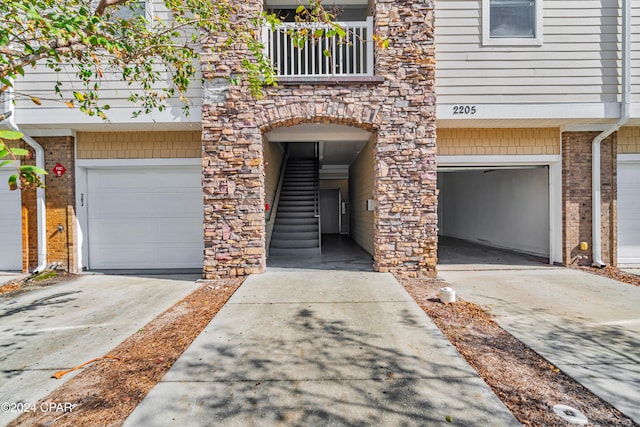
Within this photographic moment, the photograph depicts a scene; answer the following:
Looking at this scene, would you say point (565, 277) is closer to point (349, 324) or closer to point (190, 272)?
point (349, 324)

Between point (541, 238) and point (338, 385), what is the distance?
7629 millimetres

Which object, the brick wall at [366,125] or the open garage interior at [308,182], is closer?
the brick wall at [366,125]

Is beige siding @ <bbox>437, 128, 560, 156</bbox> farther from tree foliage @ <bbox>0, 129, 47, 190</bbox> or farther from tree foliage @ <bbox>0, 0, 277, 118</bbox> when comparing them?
tree foliage @ <bbox>0, 129, 47, 190</bbox>

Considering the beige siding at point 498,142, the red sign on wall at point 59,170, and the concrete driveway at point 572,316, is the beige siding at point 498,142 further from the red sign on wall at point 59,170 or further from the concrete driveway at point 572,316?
the red sign on wall at point 59,170

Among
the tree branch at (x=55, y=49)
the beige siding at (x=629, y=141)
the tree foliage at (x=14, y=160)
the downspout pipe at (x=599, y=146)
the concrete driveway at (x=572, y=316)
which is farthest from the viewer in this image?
the beige siding at (x=629, y=141)

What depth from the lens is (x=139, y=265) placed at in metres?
6.82

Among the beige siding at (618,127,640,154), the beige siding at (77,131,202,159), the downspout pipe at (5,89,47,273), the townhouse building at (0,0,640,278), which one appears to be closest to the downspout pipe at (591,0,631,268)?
the townhouse building at (0,0,640,278)

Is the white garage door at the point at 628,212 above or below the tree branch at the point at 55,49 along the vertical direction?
below

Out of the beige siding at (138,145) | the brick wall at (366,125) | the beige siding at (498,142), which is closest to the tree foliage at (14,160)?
the brick wall at (366,125)

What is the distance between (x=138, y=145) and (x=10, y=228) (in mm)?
3244

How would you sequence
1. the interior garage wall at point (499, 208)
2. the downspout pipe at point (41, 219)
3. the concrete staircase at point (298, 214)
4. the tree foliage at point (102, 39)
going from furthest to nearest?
the concrete staircase at point (298, 214)
the interior garage wall at point (499, 208)
the downspout pipe at point (41, 219)
the tree foliage at point (102, 39)

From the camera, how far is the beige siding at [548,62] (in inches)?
237

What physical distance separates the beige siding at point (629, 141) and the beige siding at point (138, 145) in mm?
8908

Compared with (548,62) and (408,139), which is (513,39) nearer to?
(548,62)
